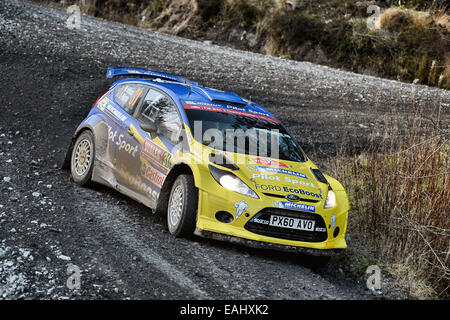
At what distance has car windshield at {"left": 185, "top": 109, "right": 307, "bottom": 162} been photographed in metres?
7.39

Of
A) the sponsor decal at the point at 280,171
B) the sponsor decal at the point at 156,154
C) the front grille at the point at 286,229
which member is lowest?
the front grille at the point at 286,229

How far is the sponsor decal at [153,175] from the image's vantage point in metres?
7.28

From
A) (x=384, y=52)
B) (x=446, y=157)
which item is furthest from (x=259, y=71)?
(x=446, y=157)

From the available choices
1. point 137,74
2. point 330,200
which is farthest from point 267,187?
point 137,74

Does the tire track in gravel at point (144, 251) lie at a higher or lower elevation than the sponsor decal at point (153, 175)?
lower

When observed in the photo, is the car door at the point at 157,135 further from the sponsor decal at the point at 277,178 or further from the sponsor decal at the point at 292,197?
the sponsor decal at the point at 292,197

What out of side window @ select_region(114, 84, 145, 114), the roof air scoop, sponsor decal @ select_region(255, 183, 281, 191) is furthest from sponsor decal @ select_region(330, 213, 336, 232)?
side window @ select_region(114, 84, 145, 114)

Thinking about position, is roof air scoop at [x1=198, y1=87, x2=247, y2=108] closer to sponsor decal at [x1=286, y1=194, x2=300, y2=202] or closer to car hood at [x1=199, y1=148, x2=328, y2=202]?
car hood at [x1=199, y1=148, x2=328, y2=202]

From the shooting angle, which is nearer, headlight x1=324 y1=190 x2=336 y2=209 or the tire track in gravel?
the tire track in gravel

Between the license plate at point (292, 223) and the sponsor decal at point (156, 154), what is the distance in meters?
1.41

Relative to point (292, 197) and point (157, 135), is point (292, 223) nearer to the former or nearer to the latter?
point (292, 197)

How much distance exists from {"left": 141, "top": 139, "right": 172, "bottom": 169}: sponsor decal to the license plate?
1414mm

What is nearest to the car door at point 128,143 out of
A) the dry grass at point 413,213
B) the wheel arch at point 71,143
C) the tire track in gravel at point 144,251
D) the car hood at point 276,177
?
the tire track in gravel at point 144,251
